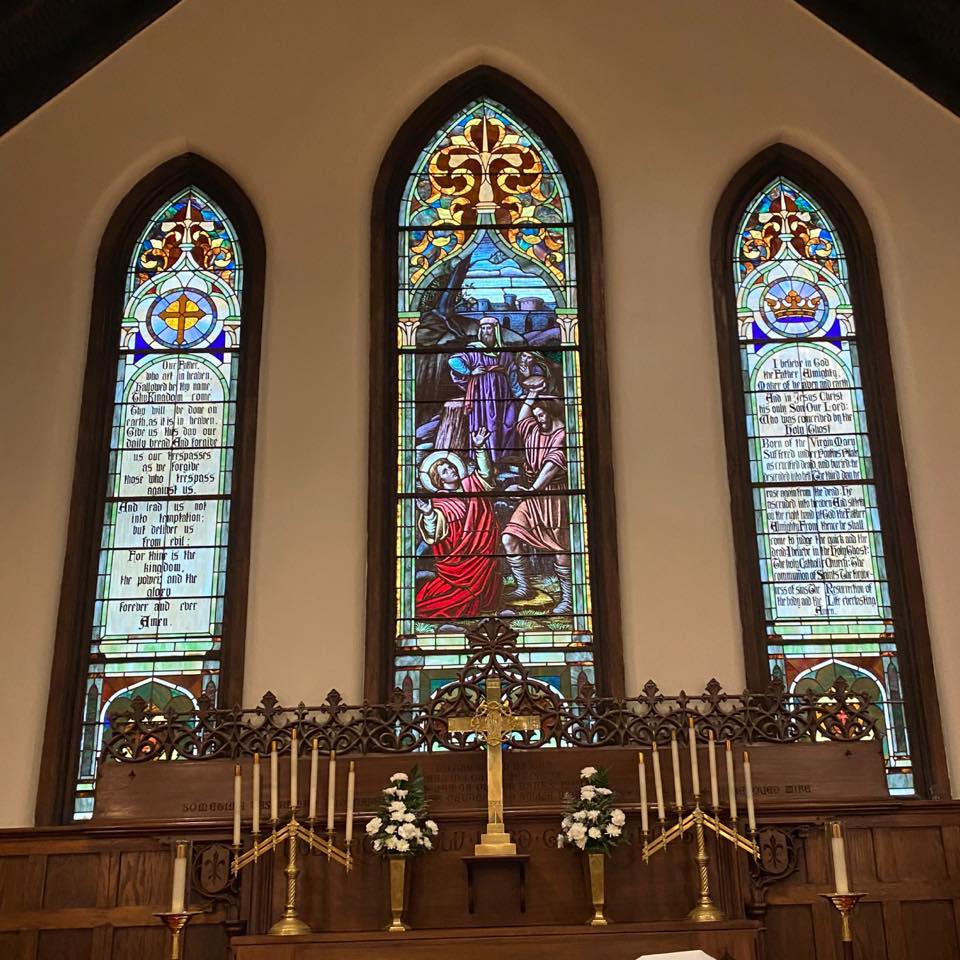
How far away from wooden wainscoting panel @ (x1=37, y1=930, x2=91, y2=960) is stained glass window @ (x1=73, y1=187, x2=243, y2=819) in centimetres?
77

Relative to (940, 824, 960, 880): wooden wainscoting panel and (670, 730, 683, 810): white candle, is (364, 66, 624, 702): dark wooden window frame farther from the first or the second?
(940, 824, 960, 880): wooden wainscoting panel

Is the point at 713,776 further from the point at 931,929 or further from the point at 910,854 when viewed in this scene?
the point at 931,929

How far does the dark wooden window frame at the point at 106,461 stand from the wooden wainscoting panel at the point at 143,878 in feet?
2.03

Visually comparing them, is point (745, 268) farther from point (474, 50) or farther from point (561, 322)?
point (474, 50)

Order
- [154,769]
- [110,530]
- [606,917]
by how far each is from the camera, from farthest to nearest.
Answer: [110,530] < [154,769] < [606,917]

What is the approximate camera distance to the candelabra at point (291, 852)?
6.21m

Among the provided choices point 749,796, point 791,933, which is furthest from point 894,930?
point 749,796

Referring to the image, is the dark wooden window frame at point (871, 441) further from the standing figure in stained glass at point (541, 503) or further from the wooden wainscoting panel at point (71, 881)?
the wooden wainscoting panel at point (71, 881)

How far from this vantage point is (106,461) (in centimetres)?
816

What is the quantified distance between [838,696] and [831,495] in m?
1.29

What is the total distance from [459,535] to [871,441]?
2.37m

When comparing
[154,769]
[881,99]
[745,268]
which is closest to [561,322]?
[745,268]

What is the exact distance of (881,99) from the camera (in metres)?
8.70

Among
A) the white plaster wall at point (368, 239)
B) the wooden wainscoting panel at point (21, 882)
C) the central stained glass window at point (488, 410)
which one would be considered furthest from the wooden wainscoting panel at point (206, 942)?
the central stained glass window at point (488, 410)
